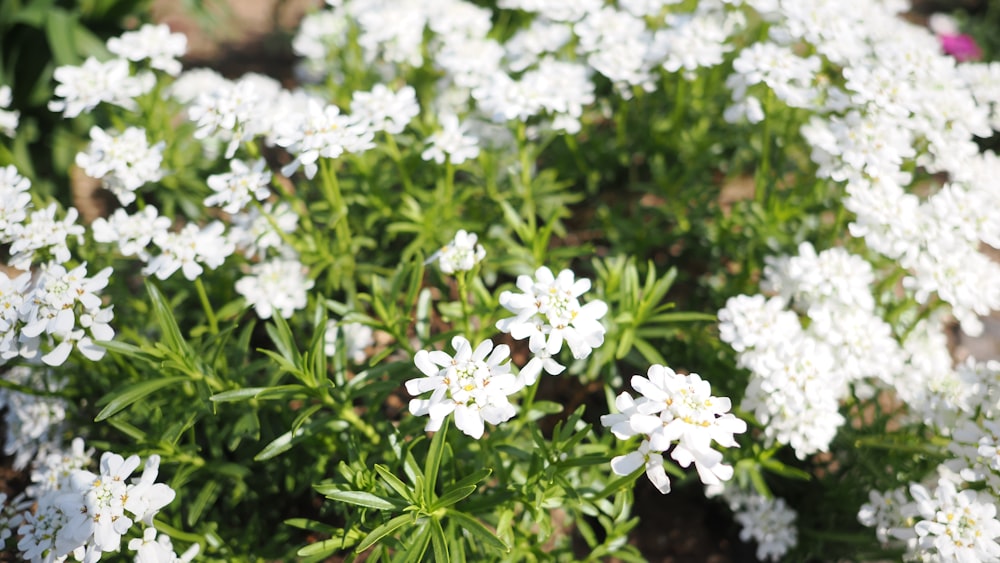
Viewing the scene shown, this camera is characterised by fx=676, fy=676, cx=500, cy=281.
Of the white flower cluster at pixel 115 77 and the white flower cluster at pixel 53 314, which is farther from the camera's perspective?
the white flower cluster at pixel 115 77

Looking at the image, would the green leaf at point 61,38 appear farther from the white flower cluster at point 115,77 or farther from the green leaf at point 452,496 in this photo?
the green leaf at point 452,496

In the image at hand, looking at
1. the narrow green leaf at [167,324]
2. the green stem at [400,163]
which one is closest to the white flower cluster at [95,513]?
the narrow green leaf at [167,324]

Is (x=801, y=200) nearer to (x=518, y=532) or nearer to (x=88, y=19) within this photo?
(x=518, y=532)

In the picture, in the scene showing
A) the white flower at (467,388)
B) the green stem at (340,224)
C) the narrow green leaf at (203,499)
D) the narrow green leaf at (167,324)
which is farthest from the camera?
the green stem at (340,224)

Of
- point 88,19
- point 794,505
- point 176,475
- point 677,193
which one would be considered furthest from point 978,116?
point 88,19

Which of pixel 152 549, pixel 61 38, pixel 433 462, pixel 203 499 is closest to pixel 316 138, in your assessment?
pixel 433 462

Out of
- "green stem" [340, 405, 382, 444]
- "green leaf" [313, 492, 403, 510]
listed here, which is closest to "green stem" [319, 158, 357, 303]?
"green stem" [340, 405, 382, 444]

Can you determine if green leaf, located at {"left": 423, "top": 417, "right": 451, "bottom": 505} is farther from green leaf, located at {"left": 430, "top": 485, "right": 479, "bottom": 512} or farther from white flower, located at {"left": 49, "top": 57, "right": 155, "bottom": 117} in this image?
white flower, located at {"left": 49, "top": 57, "right": 155, "bottom": 117}
